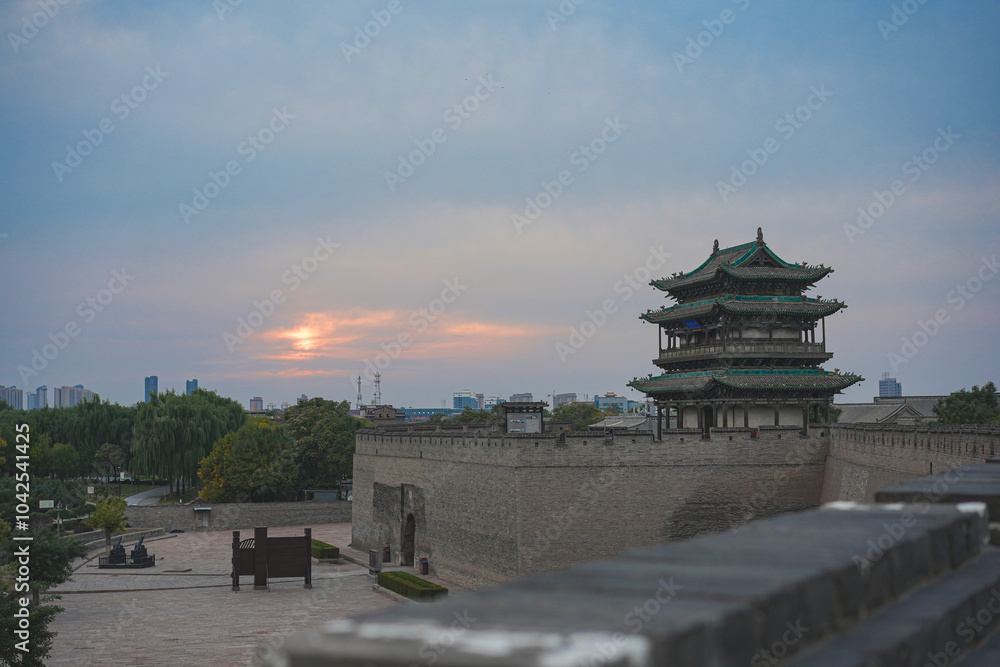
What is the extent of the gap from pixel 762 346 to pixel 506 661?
36308 mm

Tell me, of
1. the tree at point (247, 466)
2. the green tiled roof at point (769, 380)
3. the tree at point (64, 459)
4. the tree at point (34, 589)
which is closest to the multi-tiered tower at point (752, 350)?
the green tiled roof at point (769, 380)

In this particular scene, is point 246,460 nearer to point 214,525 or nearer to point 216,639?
point 214,525

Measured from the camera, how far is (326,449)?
65.8 m

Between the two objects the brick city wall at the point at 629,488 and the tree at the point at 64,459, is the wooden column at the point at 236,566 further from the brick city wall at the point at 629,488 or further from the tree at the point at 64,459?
the tree at the point at 64,459

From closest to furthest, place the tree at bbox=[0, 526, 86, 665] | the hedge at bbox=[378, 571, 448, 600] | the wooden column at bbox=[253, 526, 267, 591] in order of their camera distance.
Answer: the tree at bbox=[0, 526, 86, 665], the hedge at bbox=[378, 571, 448, 600], the wooden column at bbox=[253, 526, 267, 591]

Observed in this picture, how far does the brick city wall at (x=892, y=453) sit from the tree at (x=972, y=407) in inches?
1186

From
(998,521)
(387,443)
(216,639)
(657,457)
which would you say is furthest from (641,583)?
(387,443)

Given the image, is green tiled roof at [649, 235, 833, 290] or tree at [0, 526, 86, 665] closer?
tree at [0, 526, 86, 665]

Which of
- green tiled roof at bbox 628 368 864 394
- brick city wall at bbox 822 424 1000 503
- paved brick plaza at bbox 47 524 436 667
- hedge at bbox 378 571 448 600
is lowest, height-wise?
paved brick plaza at bbox 47 524 436 667

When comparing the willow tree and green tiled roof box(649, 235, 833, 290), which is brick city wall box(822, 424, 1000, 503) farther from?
the willow tree

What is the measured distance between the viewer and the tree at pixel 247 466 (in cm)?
5766

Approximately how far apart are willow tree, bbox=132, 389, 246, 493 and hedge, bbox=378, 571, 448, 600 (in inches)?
1275

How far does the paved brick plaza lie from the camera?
79.9 feet

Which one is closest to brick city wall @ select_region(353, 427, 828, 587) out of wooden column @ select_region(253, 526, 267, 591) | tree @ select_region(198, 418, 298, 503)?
wooden column @ select_region(253, 526, 267, 591)
